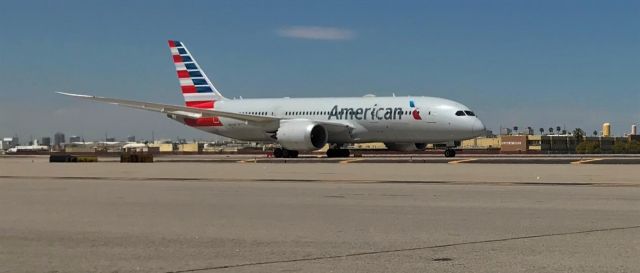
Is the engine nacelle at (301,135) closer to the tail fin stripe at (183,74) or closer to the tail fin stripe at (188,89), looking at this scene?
the tail fin stripe at (188,89)

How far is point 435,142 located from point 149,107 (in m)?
19.0

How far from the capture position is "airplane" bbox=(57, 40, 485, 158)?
159 feet

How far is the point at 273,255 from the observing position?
927cm

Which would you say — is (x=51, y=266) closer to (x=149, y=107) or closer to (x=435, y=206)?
(x=435, y=206)

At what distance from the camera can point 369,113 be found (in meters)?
50.5

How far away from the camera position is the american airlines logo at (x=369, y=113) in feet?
162

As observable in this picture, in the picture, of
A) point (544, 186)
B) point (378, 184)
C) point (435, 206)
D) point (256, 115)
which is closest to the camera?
point (435, 206)

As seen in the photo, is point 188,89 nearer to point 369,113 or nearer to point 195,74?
point 195,74

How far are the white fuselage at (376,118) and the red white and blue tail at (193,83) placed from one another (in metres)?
4.08

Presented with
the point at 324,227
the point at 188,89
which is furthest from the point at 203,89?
the point at 324,227

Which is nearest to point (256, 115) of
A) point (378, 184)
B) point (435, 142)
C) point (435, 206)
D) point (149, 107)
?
point (149, 107)

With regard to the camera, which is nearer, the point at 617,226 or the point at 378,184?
the point at 617,226

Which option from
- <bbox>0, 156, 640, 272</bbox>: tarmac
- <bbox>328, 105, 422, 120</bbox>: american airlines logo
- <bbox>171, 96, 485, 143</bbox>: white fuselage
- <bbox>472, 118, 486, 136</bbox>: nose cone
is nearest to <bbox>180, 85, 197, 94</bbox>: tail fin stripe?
<bbox>171, 96, 485, 143</bbox>: white fuselage

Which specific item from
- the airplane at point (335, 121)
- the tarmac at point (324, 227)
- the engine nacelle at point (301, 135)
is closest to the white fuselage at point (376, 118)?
the airplane at point (335, 121)
